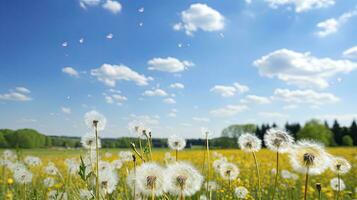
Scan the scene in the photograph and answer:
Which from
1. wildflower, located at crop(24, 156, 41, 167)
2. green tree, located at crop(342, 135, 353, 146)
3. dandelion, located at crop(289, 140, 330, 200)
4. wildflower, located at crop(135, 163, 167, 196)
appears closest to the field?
wildflower, located at crop(135, 163, 167, 196)

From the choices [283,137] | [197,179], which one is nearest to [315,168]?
[283,137]

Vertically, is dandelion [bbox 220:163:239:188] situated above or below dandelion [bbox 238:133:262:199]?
below

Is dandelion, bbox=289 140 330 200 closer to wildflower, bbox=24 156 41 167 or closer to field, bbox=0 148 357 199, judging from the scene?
field, bbox=0 148 357 199

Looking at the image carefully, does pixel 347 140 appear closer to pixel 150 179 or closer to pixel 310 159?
pixel 310 159

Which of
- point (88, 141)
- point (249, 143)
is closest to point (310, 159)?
point (249, 143)

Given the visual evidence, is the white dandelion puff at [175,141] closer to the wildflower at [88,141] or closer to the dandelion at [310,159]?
the wildflower at [88,141]

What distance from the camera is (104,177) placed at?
2.74 metres

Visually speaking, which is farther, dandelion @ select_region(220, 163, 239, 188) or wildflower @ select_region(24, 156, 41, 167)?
wildflower @ select_region(24, 156, 41, 167)

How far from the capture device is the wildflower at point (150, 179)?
6.95 feet

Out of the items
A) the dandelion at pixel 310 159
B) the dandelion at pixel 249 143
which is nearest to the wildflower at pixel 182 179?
the dandelion at pixel 310 159

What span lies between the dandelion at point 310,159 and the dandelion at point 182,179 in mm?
496

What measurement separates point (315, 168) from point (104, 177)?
127 centimetres

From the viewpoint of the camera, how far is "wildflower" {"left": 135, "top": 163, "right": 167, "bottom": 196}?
2.12 meters

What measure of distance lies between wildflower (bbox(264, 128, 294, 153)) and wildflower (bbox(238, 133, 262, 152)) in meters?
0.46
